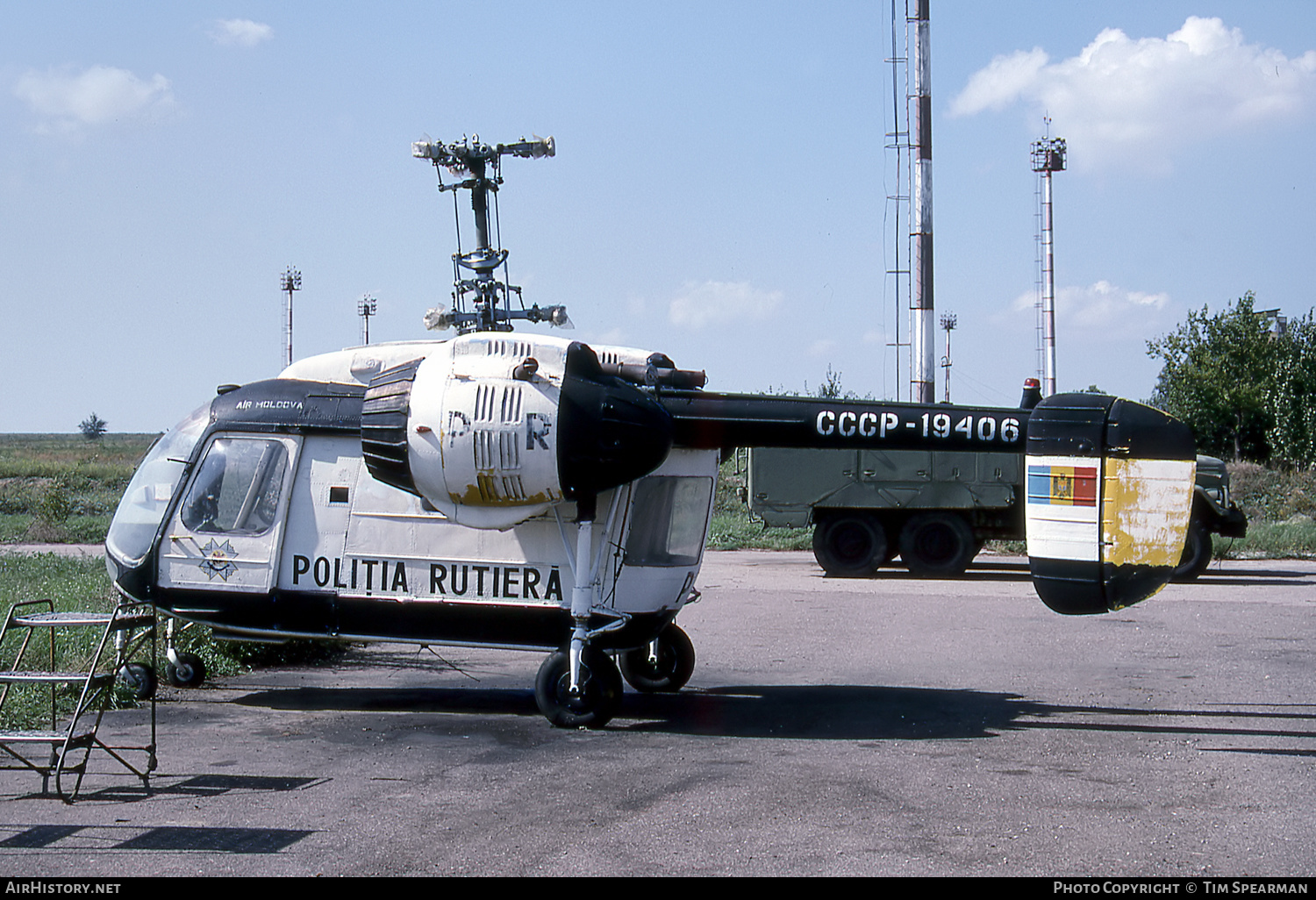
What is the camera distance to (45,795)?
6.14 meters

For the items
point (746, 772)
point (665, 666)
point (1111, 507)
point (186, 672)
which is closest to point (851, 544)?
point (665, 666)

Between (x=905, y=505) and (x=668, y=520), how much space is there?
10928 mm

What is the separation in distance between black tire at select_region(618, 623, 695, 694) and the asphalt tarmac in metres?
0.16

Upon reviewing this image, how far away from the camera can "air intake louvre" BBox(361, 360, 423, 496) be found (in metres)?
7.72

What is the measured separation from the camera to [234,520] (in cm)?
864

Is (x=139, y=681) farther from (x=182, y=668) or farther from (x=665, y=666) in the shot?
(x=665, y=666)

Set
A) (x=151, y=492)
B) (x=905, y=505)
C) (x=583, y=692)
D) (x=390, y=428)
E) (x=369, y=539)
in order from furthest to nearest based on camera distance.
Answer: (x=905, y=505)
(x=151, y=492)
(x=369, y=539)
(x=583, y=692)
(x=390, y=428)

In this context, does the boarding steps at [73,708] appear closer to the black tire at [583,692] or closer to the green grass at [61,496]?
the black tire at [583,692]

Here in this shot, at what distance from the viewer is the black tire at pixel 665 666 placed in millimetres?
9484

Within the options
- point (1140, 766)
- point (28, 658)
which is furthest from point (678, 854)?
point (28, 658)

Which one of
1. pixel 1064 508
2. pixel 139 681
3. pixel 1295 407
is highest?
pixel 1295 407

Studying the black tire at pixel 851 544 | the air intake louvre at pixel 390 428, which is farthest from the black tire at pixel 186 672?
the black tire at pixel 851 544

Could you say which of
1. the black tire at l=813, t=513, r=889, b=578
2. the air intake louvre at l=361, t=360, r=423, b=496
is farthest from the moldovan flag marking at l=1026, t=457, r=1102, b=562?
the black tire at l=813, t=513, r=889, b=578
